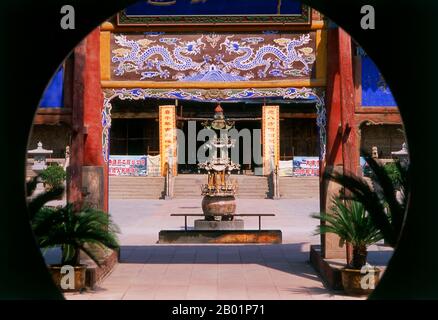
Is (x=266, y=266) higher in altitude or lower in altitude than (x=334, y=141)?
lower

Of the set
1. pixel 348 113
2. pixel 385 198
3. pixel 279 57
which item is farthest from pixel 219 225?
pixel 385 198

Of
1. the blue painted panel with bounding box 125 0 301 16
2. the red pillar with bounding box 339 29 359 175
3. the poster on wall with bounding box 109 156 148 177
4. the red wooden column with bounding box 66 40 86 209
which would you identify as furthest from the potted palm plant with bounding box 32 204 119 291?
the poster on wall with bounding box 109 156 148 177

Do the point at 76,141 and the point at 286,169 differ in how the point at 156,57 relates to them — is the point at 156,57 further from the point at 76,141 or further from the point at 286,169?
the point at 286,169

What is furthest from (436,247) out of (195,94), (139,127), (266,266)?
(139,127)

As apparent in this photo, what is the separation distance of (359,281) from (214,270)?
2.51 metres

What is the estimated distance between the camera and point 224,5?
884 centimetres

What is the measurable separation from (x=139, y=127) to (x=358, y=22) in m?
28.0

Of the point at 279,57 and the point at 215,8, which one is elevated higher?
the point at 215,8

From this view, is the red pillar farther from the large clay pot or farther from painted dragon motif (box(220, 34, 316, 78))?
the large clay pot

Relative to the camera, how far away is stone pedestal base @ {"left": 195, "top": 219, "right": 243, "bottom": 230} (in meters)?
13.3

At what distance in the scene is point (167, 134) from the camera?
2853cm

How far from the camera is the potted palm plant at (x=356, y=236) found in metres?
7.04
